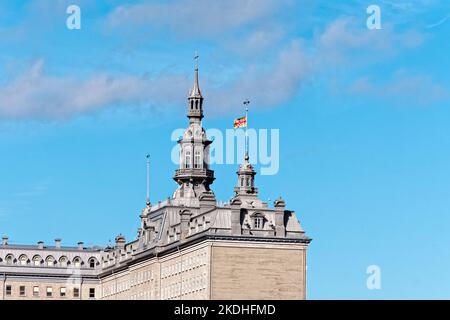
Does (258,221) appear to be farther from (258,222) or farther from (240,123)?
(240,123)

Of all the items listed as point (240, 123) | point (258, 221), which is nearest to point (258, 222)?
point (258, 221)

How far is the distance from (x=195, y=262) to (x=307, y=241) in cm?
1345

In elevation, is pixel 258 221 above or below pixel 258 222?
above

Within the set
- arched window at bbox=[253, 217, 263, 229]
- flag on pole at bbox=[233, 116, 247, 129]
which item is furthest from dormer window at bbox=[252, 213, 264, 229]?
flag on pole at bbox=[233, 116, 247, 129]

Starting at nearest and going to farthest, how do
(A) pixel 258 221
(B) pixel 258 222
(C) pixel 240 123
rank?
(B) pixel 258 222
(A) pixel 258 221
(C) pixel 240 123

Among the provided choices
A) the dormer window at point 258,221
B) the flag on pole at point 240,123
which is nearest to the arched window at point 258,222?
the dormer window at point 258,221

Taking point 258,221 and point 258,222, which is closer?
point 258,222

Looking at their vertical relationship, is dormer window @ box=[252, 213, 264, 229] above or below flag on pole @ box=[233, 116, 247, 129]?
below

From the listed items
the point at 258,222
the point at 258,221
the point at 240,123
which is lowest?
the point at 258,222

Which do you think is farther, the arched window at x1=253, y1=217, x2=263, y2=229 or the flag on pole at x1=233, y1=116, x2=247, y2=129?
the flag on pole at x1=233, y1=116, x2=247, y2=129

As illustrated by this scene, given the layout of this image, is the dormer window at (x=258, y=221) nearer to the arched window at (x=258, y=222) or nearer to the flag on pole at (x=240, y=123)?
the arched window at (x=258, y=222)

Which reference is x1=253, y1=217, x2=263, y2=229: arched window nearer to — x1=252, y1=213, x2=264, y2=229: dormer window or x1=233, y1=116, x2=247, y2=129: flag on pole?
x1=252, y1=213, x2=264, y2=229: dormer window
